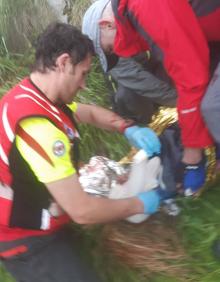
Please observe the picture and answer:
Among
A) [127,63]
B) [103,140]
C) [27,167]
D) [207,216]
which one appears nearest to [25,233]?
[27,167]

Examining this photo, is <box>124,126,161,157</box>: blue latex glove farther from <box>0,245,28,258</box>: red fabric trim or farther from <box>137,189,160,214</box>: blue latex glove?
<box>0,245,28,258</box>: red fabric trim

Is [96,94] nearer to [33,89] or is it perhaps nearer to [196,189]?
[196,189]

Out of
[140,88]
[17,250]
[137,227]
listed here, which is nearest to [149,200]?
[137,227]

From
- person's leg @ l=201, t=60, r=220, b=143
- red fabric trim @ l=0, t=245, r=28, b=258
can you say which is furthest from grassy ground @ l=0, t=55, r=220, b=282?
person's leg @ l=201, t=60, r=220, b=143

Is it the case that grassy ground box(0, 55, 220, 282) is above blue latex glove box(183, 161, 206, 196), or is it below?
below

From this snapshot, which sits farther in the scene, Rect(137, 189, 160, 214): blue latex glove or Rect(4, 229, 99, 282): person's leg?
Rect(137, 189, 160, 214): blue latex glove

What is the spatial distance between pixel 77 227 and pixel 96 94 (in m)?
1.47

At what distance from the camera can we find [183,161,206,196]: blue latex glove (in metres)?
2.67

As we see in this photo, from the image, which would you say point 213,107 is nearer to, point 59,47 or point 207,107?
point 207,107

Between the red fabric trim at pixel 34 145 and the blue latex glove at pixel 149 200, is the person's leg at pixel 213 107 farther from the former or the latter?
the red fabric trim at pixel 34 145

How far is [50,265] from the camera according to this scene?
2.31 metres

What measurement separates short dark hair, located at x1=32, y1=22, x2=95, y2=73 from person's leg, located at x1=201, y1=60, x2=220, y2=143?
56cm

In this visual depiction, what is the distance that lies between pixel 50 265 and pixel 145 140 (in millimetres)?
793

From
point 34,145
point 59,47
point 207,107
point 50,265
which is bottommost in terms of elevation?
point 50,265
